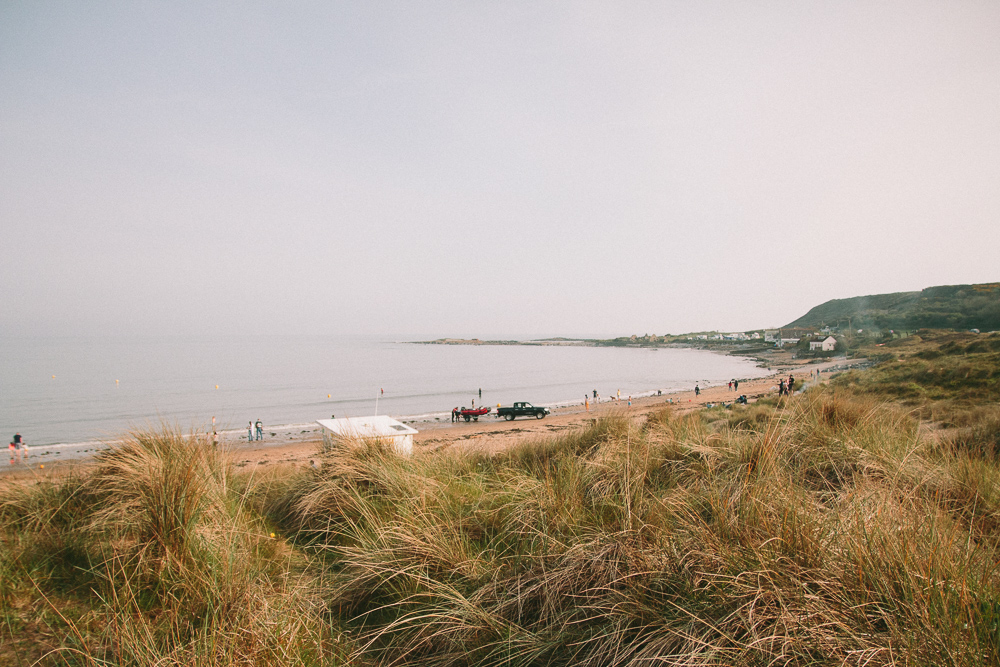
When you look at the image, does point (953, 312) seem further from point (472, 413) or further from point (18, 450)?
point (18, 450)

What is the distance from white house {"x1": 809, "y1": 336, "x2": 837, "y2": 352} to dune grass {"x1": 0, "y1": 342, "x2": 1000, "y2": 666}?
279 ft

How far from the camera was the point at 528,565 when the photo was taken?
2.69 metres

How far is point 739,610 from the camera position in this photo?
5.45 feet

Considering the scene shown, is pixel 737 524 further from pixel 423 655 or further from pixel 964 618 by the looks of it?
pixel 423 655

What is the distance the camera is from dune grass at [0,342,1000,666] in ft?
5.44

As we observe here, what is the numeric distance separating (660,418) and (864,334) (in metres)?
55.8

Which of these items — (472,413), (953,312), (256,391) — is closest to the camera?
(472,413)

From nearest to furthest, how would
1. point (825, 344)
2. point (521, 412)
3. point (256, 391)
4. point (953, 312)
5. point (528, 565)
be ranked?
1. point (528, 565)
2. point (521, 412)
3. point (953, 312)
4. point (256, 391)
5. point (825, 344)

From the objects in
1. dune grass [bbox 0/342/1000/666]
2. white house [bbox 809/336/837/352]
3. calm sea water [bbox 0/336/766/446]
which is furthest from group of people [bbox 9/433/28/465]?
white house [bbox 809/336/837/352]

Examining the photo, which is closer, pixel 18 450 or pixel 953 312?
pixel 18 450

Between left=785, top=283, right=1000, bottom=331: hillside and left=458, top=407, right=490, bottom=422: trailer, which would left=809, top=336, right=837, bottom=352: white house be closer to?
left=785, top=283, right=1000, bottom=331: hillside

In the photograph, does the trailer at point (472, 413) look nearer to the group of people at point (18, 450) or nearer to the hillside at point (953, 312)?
the group of people at point (18, 450)

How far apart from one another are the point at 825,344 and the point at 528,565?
9147cm

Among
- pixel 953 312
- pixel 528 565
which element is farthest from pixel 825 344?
pixel 528 565
